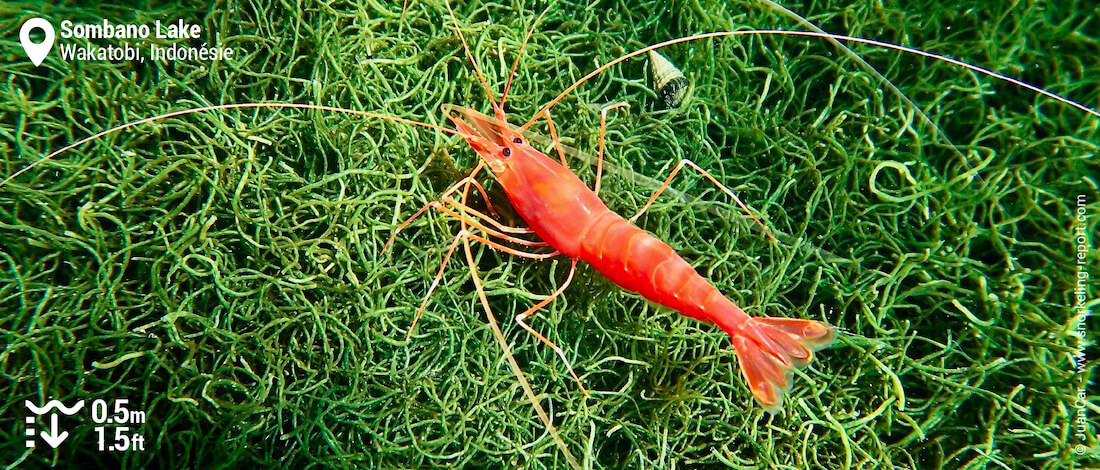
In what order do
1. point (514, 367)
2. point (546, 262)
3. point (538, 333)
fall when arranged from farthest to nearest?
point (546, 262) → point (538, 333) → point (514, 367)

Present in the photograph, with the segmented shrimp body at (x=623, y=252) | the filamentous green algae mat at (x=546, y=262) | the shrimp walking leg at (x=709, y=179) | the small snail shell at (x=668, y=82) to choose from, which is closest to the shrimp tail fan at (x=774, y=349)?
the segmented shrimp body at (x=623, y=252)

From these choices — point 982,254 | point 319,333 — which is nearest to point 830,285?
point 982,254

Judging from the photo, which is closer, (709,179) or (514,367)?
(514,367)

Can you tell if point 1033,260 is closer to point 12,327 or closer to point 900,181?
point 900,181

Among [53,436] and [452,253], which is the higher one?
[452,253]

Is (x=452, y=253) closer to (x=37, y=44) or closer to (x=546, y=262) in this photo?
(x=546, y=262)

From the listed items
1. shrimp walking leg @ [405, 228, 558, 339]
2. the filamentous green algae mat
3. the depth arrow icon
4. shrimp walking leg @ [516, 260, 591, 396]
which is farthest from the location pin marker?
shrimp walking leg @ [516, 260, 591, 396]

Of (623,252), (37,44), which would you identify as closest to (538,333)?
(623,252)
